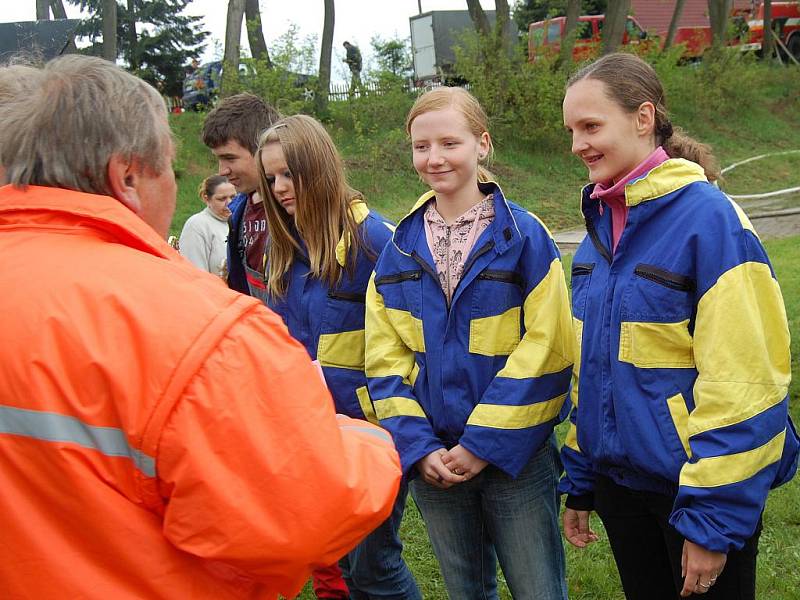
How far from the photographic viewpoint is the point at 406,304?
9.13 ft

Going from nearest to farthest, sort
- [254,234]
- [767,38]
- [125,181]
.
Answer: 1. [125,181]
2. [254,234]
3. [767,38]

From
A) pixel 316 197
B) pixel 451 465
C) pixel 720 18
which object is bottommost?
pixel 451 465

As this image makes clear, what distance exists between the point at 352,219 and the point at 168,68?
833 inches

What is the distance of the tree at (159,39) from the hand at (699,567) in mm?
21932

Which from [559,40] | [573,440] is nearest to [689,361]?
[573,440]

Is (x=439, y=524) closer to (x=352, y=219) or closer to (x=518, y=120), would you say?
(x=352, y=219)

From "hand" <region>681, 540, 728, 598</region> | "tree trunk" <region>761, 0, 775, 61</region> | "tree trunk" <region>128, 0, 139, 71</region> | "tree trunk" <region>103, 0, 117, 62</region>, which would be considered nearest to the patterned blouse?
"hand" <region>681, 540, 728, 598</region>

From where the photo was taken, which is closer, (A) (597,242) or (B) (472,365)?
(A) (597,242)

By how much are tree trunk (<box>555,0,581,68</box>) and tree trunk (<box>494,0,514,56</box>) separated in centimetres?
124

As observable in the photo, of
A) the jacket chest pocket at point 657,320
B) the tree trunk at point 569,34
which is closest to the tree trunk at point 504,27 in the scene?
the tree trunk at point 569,34

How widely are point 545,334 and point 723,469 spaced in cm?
73

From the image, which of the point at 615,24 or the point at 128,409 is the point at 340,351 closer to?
the point at 128,409

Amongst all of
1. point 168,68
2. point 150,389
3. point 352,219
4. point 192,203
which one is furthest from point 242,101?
point 168,68

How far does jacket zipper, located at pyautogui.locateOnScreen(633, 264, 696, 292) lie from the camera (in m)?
2.18
